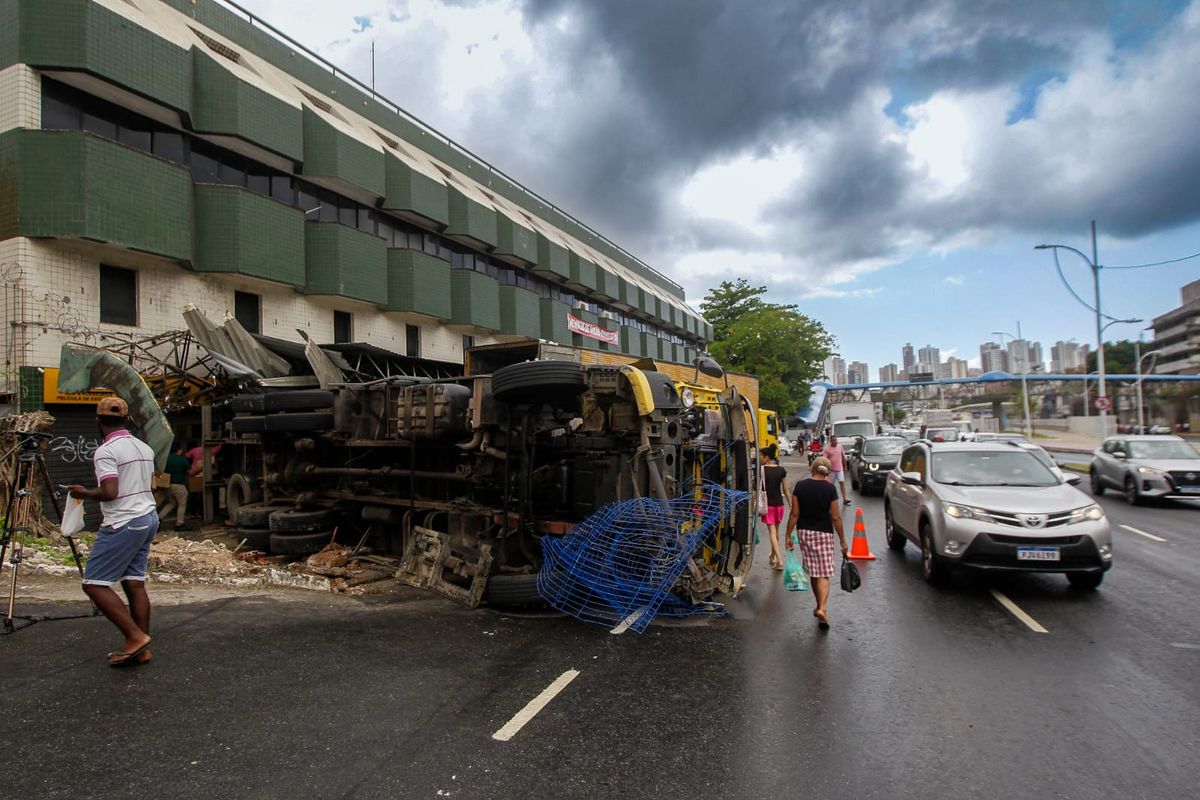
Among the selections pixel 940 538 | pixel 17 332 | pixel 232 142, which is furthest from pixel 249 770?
pixel 232 142

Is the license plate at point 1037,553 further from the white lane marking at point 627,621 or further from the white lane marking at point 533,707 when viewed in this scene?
the white lane marking at point 533,707

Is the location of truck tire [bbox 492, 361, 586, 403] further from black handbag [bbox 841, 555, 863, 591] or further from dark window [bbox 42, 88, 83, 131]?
dark window [bbox 42, 88, 83, 131]

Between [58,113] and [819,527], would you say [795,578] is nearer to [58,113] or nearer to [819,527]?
[819,527]

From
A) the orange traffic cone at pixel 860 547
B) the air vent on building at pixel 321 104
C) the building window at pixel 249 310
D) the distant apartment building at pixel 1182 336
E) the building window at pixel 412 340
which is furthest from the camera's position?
the distant apartment building at pixel 1182 336

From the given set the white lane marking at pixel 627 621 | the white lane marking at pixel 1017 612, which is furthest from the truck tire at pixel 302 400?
the white lane marking at pixel 1017 612

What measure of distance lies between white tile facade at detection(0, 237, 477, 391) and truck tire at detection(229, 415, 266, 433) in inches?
250

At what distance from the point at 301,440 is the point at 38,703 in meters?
5.17

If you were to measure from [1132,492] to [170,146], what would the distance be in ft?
78.2

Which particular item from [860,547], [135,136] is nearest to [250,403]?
[860,547]

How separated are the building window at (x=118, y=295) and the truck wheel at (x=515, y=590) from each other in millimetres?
12331

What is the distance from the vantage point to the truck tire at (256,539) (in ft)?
28.5

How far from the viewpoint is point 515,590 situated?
619 cm

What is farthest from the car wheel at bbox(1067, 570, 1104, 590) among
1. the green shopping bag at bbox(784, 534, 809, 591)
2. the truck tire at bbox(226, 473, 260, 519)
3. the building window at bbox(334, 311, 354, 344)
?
the building window at bbox(334, 311, 354, 344)

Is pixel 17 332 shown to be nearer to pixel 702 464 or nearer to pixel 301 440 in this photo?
pixel 301 440
